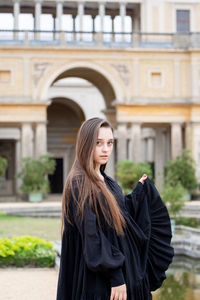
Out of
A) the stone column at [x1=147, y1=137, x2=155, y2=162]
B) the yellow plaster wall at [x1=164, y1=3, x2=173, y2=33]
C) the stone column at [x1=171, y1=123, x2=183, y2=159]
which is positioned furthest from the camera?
the stone column at [x1=147, y1=137, x2=155, y2=162]

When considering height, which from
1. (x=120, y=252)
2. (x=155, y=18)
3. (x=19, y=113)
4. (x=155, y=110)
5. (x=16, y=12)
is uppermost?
(x=16, y=12)

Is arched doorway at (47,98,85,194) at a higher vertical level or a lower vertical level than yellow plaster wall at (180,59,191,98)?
lower

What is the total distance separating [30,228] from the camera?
1477cm

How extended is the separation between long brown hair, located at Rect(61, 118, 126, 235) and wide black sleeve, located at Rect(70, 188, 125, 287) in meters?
0.05

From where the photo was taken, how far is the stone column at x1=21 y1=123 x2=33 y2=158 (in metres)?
24.9

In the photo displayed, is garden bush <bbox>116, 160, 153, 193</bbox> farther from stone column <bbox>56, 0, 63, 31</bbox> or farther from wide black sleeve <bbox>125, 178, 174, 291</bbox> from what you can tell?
wide black sleeve <bbox>125, 178, 174, 291</bbox>

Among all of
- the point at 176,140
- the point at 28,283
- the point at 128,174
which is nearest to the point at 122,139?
the point at 176,140

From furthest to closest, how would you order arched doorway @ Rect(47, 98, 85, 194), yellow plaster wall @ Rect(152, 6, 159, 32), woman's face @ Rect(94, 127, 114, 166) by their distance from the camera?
arched doorway @ Rect(47, 98, 85, 194)
yellow plaster wall @ Rect(152, 6, 159, 32)
woman's face @ Rect(94, 127, 114, 166)

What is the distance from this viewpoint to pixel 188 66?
25797 mm

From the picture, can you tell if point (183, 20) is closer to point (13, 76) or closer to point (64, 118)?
point (64, 118)

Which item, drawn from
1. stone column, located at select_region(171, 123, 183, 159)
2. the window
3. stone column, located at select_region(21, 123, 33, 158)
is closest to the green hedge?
stone column, located at select_region(21, 123, 33, 158)

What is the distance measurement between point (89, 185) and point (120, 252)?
1.43 ft

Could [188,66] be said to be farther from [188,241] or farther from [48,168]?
[188,241]

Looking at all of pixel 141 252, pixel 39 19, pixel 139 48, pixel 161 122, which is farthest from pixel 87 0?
→ pixel 141 252
